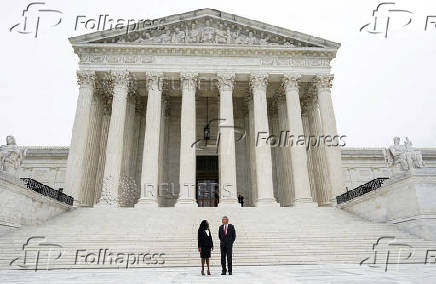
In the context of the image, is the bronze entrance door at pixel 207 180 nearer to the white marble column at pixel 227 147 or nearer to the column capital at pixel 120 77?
the white marble column at pixel 227 147

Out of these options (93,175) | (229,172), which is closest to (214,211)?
(229,172)

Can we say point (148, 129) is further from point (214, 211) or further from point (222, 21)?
point (222, 21)

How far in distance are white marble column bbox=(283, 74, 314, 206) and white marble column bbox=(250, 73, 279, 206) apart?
74.0 inches

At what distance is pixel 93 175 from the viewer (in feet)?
87.6

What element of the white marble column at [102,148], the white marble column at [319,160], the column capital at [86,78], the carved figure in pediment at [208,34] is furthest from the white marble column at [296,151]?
the column capital at [86,78]

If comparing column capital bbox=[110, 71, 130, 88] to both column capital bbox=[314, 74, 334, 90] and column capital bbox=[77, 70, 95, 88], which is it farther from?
column capital bbox=[314, 74, 334, 90]

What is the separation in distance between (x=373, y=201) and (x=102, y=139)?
2233 cm

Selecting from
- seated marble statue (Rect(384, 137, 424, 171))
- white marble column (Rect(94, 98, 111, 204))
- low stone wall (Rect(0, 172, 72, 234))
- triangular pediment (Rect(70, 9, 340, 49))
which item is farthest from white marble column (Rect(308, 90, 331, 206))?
low stone wall (Rect(0, 172, 72, 234))

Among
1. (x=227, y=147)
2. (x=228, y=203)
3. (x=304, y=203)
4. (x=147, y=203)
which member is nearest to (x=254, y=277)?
(x=228, y=203)

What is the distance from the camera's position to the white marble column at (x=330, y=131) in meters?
23.6

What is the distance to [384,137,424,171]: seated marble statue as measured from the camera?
638 inches

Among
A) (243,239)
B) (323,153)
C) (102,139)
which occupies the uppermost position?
(102,139)

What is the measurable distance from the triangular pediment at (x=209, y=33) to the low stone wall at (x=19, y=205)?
1477 centimetres

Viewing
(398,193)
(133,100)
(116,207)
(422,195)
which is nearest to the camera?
(422,195)
